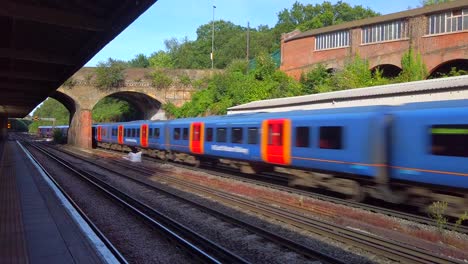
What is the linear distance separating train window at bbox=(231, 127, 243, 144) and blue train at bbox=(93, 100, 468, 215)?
0.05 metres

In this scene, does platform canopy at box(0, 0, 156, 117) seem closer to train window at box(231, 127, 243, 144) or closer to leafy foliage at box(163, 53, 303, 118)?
train window at box(231, 127, 243, 144)

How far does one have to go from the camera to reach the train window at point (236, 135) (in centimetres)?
1847

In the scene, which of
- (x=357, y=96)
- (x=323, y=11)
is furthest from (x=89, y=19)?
(x=323, y=11)

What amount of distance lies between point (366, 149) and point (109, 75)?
131 ft

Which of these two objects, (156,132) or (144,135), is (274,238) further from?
(144,135)

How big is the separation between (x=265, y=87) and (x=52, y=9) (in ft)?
115

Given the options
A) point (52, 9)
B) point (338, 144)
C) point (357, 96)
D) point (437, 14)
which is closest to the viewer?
point (52, 9)

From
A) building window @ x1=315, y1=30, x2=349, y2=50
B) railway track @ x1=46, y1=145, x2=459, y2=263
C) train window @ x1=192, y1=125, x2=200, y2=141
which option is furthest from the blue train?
building window @ x1=315, y1=30, x2=349, y2=50

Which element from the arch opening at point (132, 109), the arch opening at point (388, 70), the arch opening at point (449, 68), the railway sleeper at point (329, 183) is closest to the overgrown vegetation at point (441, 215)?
the railway sleeper at point (329, 183)

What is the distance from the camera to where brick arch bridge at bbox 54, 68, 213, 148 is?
46.4 meters

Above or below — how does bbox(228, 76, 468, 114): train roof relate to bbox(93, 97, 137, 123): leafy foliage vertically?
below

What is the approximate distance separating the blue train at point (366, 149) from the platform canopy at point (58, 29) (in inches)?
283

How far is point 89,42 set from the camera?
10.7 meters

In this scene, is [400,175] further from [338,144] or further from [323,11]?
[323,11]
